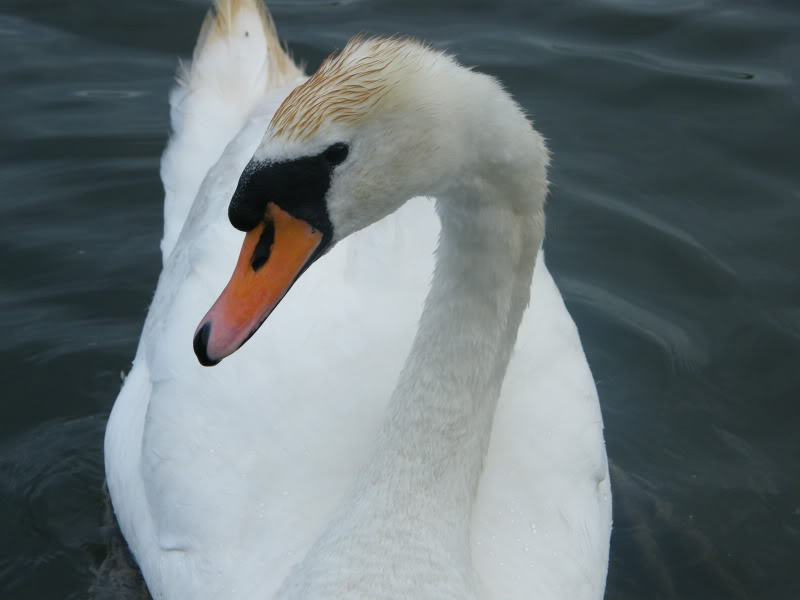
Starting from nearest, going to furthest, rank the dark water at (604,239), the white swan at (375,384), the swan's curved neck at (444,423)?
the white swan at (375,384) < the swan's curved neck at (444,423) < the dark water at (604,239)

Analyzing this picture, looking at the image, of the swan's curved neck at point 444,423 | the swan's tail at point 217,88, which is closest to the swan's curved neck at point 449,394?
the swan's curved neck at point 444,423

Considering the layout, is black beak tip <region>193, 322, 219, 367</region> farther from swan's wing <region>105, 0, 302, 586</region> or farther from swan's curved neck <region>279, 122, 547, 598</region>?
swan's wing <region>105, 0, 302, 586</region>

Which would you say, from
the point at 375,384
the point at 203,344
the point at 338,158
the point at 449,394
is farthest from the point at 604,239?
the point at 203,344

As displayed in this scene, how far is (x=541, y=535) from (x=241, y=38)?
3280 mm

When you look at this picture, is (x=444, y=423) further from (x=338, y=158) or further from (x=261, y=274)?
(x=338, y=158)

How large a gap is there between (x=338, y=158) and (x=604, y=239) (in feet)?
11.7

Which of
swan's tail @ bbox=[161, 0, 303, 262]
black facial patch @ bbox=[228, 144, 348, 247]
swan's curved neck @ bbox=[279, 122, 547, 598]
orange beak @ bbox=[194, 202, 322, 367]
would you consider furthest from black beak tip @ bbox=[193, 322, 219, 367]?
swan's tail @ bbox=[161, 0, 303, 262]

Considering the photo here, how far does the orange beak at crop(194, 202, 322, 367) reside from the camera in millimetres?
2840

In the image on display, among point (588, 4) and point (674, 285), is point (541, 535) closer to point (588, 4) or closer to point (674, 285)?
point (674, 285)

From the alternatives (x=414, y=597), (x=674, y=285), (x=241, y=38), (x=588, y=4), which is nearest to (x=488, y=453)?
(x=414, y=597)

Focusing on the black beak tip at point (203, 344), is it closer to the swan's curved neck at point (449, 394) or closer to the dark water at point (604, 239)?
the swan's curved neck at point (449, 394)

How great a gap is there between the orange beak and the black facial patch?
1cm

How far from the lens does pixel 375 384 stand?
13.0 ft

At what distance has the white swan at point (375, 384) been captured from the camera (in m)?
2.91
